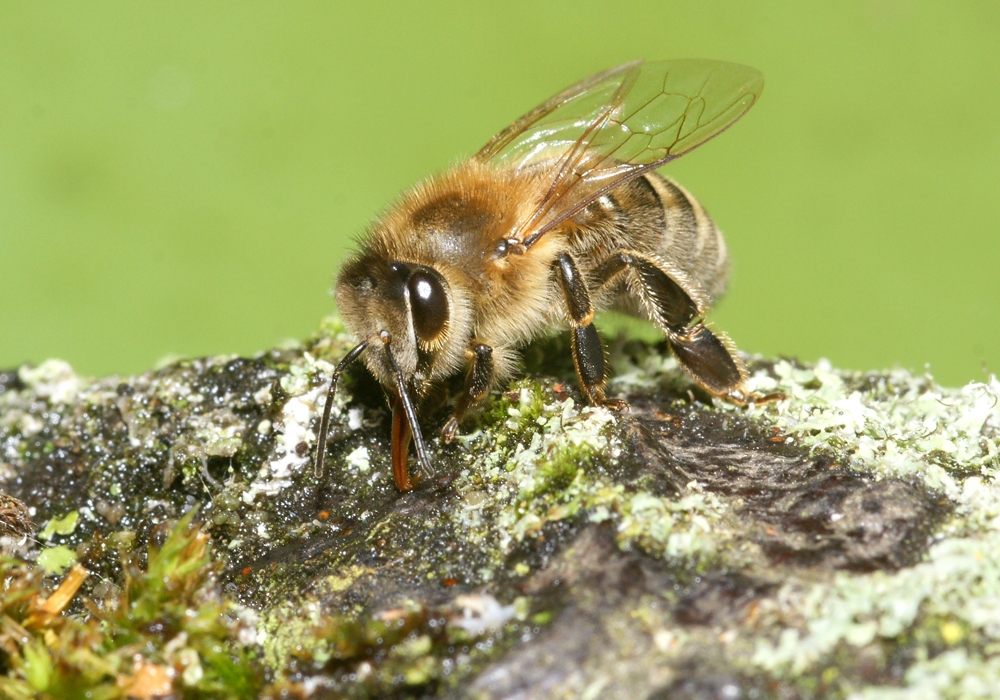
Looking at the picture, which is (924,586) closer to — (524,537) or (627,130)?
(524,537)

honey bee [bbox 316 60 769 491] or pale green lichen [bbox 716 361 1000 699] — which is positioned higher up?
honey bee [bbox 316 60 769 491]

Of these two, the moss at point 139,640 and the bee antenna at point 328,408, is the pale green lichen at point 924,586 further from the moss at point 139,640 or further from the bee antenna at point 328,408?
the bee antenna at point 328,408

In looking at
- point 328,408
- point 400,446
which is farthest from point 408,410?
point 328,408

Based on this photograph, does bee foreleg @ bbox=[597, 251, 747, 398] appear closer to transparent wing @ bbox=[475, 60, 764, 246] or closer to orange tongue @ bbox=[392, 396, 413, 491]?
transparent wing @ bbox=[475, 60, 764, 246]

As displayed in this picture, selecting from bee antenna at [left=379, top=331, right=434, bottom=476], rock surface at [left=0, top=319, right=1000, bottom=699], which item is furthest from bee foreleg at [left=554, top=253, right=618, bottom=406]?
bee antenna at [left=379, top=331, right=434, bottom=476]

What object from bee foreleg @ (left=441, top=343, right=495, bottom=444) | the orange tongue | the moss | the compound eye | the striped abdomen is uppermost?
the striped abdomen

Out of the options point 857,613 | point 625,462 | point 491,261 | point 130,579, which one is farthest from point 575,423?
point 130,579

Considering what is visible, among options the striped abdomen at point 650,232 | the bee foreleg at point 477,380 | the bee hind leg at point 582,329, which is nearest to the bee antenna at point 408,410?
the bee foreleg at point 477,380
